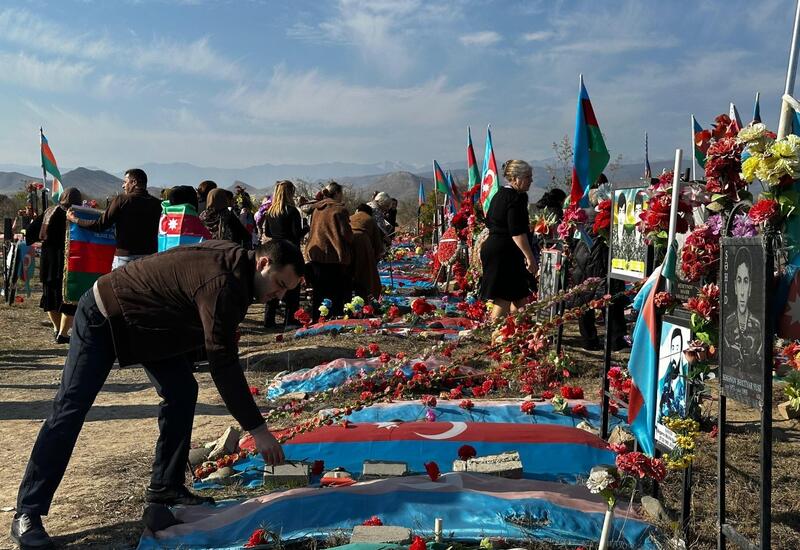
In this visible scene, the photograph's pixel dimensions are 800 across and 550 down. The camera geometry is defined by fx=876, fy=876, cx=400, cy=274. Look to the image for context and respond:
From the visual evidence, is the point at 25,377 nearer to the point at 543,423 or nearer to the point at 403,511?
the point at 543,423

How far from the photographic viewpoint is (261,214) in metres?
13.3

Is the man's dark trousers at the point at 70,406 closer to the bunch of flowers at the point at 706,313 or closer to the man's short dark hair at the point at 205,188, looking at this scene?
the bunch of flowers at the point at 706,313

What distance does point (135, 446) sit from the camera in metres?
6.01

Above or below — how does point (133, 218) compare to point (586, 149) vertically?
below

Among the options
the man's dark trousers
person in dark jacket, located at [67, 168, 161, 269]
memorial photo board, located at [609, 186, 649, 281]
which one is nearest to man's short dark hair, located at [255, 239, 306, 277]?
the man's dark trousers

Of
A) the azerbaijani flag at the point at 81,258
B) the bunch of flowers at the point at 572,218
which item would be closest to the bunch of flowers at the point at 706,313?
the bunch of flowers at the point at 572,218

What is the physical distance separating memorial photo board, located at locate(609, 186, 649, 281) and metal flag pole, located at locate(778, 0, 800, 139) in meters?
1.21

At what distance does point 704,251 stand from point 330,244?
7.27 m

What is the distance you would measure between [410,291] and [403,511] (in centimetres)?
1135

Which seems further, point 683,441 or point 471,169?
point 471,169

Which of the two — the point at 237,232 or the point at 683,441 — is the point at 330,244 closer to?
the point at 237,232

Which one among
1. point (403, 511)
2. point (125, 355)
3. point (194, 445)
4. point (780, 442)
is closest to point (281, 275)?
point (125, 355)

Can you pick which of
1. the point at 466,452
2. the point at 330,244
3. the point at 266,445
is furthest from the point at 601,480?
the point at 330,244

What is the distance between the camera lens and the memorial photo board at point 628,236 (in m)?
4.89
